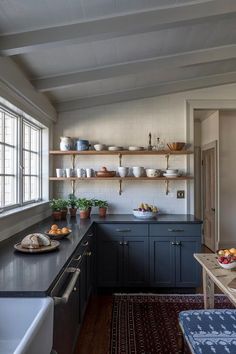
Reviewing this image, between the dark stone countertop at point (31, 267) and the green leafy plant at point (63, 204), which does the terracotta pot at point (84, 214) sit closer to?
the green leafy plant at point (63, 204)

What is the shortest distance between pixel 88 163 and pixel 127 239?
1.26m

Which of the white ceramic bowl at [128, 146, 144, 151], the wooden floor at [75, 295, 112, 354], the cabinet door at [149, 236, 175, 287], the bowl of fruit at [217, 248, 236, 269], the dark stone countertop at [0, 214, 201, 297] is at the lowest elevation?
the wooden floor at [75, 295, 112, 354]

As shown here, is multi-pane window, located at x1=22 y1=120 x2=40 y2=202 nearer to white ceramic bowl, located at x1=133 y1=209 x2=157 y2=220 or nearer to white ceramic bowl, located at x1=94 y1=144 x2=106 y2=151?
white ceramic bowl, located at x1=94 y1=144 x2=106 y2=151

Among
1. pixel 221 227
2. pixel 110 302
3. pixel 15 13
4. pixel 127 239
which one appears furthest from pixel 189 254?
pixel 15 13

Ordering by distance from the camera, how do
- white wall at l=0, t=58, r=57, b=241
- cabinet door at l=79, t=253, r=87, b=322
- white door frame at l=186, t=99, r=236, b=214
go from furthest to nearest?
white door frame at l=186, t=99, r=236, b=214 < cabinet door at l=79, t=253, r=87, b=322 < white wall at l=0, t=58, r=57, b=241

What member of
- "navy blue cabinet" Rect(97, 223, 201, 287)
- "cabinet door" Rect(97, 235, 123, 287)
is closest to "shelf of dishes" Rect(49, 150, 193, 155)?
"navy blue cabinet" Rect(97, 223, 201, 287)

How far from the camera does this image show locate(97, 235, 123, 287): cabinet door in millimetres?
3705

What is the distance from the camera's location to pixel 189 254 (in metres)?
3.69

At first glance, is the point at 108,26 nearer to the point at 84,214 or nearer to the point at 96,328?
the point at 84,214

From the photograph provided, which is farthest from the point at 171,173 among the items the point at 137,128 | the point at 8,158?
the point at 8,158

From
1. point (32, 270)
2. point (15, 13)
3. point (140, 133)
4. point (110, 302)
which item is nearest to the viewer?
point (32, 270)

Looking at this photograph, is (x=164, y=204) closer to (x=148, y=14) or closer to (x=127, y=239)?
(x=127, y=239)

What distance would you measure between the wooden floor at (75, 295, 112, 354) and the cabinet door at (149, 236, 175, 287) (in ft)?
1.93

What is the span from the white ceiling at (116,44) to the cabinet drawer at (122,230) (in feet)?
5.37
